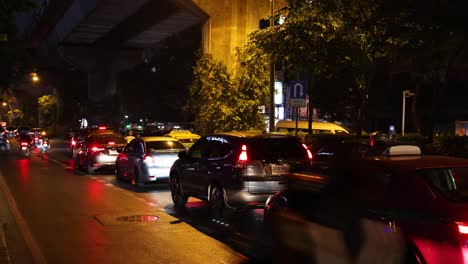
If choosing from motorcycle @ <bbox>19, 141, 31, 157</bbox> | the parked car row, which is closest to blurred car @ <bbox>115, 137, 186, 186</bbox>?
the parked car row

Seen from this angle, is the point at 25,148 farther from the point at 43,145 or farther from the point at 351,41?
the point at 351,41

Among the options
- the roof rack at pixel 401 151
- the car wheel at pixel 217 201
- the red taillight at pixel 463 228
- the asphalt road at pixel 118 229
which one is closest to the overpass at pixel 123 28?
the asphalt road at pixel 118 229

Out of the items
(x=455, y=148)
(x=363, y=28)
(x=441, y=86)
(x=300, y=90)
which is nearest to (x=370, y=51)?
(x=363, y=28)

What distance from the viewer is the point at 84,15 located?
36438mm

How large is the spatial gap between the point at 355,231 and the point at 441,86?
14286 mm

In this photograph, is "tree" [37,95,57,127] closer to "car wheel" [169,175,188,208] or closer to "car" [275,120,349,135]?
"car" [275,120,349,135]

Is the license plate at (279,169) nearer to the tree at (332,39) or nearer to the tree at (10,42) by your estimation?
the tree at (332,39)

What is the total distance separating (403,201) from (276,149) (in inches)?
224

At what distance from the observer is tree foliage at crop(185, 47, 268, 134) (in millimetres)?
21234

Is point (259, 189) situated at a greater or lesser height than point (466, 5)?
lesser

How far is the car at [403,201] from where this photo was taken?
4551mm

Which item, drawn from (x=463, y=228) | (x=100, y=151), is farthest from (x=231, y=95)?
(x=463, y=228)

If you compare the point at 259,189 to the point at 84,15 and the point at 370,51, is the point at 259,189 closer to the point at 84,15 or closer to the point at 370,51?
the point at 370,51

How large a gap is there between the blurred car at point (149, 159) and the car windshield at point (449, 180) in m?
10.8
